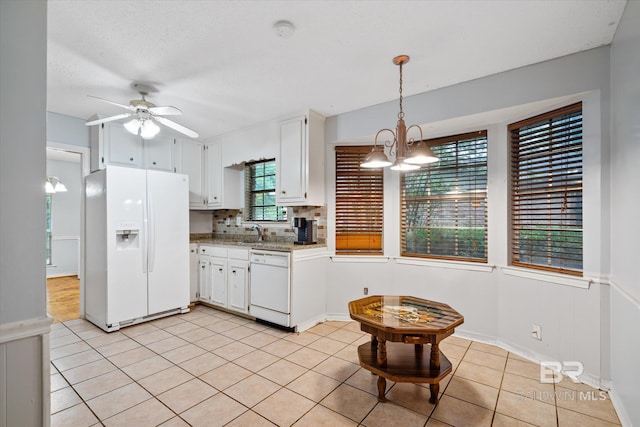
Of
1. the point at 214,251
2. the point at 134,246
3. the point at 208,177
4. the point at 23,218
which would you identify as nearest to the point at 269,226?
the point at 214,251

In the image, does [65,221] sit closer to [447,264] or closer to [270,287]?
[270,287]

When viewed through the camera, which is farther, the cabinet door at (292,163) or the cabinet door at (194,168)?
the cabinet door at (194,168)

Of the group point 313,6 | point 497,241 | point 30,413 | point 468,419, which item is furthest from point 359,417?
point 313,6

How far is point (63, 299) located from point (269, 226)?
3.54m

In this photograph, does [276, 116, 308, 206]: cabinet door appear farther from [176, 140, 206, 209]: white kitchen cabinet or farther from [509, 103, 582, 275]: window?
[509, 103, 582, 275]: window

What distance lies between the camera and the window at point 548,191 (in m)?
2.47

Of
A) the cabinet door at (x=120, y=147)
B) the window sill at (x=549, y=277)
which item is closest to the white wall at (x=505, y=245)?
the window sill at (x=549, y=277)

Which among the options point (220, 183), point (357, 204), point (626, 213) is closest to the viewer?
point (626, 213)

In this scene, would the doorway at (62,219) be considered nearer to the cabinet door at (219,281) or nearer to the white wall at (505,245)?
the cabinet door at (219,281)

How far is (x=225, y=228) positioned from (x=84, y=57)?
3.01 m

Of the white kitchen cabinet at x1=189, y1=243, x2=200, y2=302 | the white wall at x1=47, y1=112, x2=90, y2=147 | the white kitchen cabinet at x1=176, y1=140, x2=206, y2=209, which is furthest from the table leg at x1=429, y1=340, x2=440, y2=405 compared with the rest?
the white wall at x1=47, y1=112, x2=90, y2=147

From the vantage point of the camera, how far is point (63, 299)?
186 inches

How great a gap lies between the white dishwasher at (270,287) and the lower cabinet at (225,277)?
0.14m

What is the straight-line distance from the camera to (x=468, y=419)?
1.90 m
